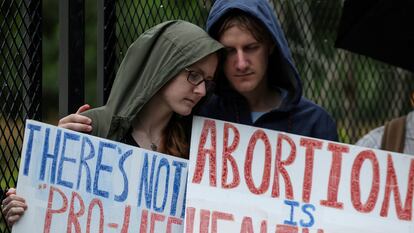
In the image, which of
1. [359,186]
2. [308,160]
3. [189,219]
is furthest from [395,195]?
[189,219]

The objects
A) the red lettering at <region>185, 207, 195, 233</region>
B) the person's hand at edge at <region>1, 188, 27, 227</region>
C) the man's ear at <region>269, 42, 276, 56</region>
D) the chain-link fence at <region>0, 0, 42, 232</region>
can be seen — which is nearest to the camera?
the person's hand at edge at <region>1, 188, 27, 227</region>

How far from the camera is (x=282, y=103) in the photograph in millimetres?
4457

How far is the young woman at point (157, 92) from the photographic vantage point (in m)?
4.16

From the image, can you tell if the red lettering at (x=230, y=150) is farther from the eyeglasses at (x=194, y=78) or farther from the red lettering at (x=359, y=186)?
the red lettering at (x=359, y=186)

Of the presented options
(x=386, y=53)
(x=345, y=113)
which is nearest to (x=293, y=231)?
(x=386, y=53)

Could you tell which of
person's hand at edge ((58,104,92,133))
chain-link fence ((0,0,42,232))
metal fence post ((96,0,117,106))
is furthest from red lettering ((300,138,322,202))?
chain-link fence ((0,0,42,232))

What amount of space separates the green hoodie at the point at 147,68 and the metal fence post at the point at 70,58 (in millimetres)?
603

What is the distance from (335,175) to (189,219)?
58 cm

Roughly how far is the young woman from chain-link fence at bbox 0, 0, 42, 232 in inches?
32.8

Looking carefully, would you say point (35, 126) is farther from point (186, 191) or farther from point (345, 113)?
point (345, 113)

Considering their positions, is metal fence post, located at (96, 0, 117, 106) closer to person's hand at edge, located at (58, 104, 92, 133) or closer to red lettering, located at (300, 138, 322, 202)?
person's hand at edge, located at (58, 104, 92, 133)

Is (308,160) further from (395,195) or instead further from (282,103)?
(395,195)

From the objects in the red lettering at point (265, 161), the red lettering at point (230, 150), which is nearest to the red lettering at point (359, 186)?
the red lettering at point (265, 161)

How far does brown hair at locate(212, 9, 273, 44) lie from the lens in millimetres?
4340
